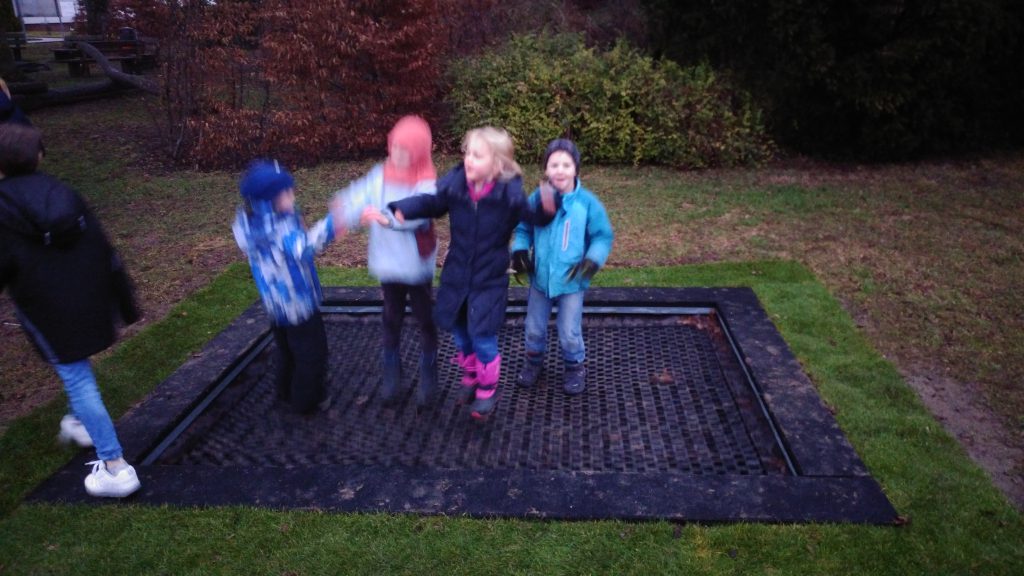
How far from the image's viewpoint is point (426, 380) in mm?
4098

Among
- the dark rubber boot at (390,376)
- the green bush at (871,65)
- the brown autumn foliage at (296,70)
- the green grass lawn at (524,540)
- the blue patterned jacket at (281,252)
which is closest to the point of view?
the green grass lawn at (524,540)

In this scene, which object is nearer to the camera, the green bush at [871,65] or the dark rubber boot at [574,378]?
the dark rubber boot at [574,378]

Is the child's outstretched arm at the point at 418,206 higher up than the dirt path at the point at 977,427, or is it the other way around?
the child's outstretched arm at the point at 418,206

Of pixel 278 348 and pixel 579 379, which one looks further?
pixel 579 379

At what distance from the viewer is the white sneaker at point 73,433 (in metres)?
3.73

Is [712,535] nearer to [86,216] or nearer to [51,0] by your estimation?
[86,216]

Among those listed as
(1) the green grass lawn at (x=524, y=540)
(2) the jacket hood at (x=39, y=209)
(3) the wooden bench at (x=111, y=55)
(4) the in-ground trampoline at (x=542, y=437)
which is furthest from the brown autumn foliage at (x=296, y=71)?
(3) the wooden bench at (x=111, y=55)

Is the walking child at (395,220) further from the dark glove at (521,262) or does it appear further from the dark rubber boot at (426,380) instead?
the dark glove at (521,262)

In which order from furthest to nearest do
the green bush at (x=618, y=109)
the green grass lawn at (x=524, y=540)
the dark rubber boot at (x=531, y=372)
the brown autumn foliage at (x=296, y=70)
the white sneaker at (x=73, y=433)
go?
the brown autumn foliage at (x=296, y=70) → the green bush at (x=618, y=109) → the dark rubber boot at (x=531, y=372) → the white sneaker at (x=73, y=433) → the green grass lawn at (x=524, y=540)

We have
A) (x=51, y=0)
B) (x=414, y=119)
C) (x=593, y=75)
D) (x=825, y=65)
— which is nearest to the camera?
(x=414, y=119)

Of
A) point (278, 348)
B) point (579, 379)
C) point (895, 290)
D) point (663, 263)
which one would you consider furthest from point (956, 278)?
point (278, 348)

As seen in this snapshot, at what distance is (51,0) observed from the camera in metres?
33.6

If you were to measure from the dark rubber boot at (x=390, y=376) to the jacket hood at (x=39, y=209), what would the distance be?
1669mm

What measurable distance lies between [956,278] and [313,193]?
6.65m
